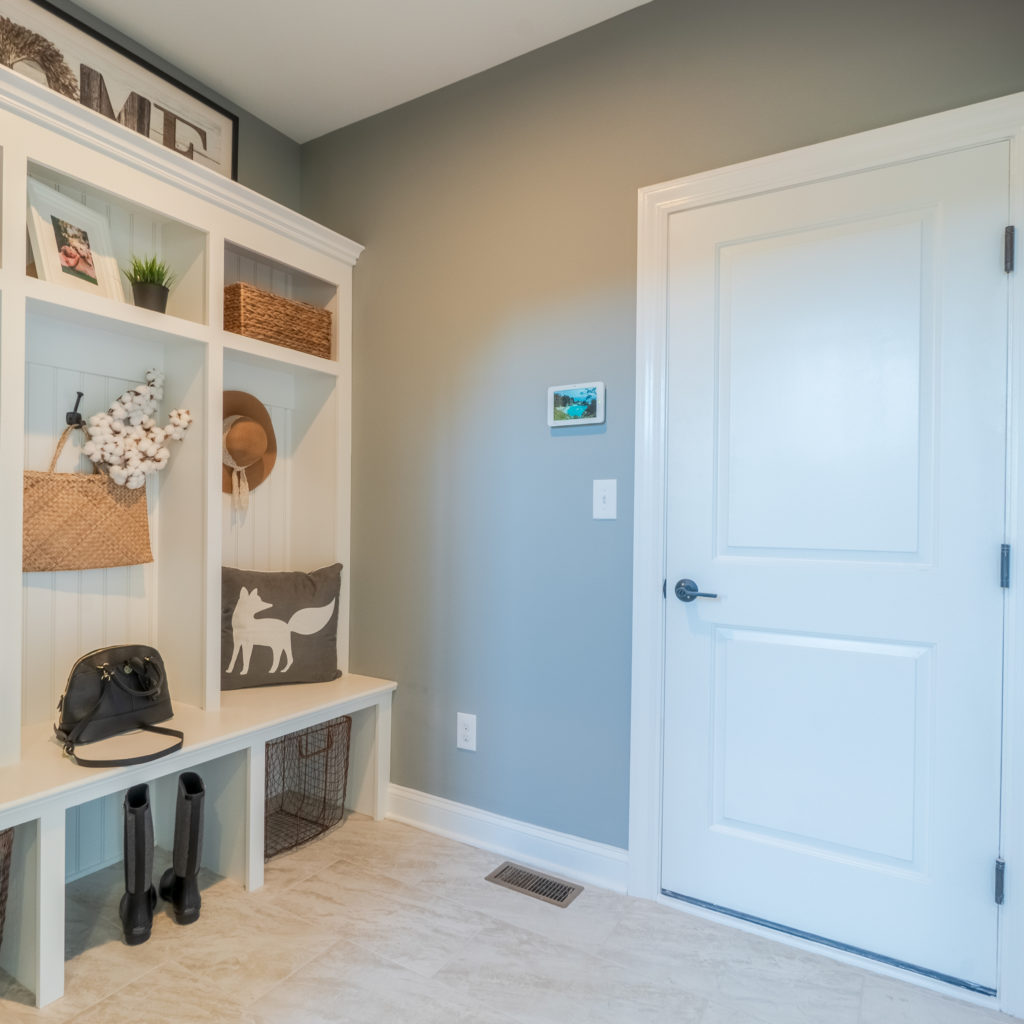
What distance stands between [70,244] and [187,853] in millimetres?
1697

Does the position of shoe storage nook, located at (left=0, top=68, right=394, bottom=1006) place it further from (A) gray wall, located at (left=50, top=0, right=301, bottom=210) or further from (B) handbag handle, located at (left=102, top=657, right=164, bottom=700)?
(A) gray wall, located at (left=50, top=0, right=301, bottom=210)

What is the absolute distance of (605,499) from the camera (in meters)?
2.10

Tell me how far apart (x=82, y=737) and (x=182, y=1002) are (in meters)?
0.68

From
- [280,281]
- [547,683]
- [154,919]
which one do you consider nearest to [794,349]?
[547,683]

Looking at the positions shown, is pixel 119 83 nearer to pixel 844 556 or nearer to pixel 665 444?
pixel 665 444

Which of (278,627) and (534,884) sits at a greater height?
(278,627)

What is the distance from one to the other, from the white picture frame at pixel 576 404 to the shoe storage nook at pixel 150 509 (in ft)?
3.01

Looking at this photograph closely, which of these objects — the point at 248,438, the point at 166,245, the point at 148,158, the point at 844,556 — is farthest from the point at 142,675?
the point at 844,556

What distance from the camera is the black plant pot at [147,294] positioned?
6.60ft

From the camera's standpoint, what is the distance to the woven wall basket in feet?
6.19

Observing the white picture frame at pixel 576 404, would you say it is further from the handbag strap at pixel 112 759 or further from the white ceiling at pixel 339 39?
the handbag strap at pixel 112 759

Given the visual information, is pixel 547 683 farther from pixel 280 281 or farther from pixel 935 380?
pixel 280 281

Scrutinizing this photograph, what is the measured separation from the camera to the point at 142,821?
1.74 meters

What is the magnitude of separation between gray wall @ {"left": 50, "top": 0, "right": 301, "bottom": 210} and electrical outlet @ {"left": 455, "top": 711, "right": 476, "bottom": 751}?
2135 mm
